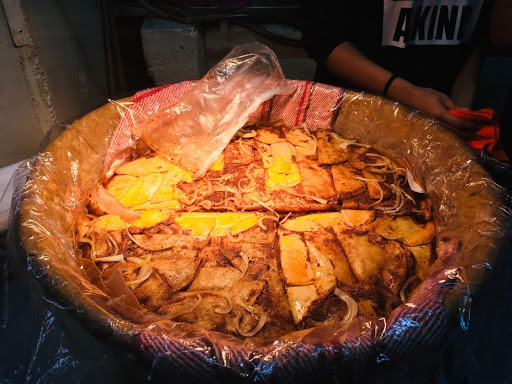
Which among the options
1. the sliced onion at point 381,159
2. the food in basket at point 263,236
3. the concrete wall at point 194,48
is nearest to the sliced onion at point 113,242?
the food in basket at point 263,236

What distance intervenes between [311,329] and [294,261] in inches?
22.4

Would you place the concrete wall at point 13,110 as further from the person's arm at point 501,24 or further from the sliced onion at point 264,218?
the person's arm at point 501,24

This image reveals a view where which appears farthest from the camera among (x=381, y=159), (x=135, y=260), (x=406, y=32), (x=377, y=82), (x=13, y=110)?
(x=13, y=110)

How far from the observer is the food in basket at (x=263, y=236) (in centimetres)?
192

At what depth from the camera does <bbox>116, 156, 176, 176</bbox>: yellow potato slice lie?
2.81m

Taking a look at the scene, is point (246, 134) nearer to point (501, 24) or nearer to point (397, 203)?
point (397, 203)

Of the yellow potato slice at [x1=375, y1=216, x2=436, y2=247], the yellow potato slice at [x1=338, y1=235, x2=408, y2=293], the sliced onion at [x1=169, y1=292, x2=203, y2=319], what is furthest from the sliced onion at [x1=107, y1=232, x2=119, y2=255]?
the yellow potato slice at [x1=375, y1=216, x2=436, y2=247]

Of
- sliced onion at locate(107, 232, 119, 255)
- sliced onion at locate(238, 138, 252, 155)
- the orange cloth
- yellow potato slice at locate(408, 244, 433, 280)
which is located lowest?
yellow potato slice at locate(408, 244, 433, 280)

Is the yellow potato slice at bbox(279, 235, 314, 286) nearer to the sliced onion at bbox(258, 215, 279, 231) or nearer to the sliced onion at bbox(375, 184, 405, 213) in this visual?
the sliced onion at bbox(258, 215, 279, 231)

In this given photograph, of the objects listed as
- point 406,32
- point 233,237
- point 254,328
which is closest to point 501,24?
point 406,32

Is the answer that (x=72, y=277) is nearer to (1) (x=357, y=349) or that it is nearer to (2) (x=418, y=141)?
(1) (x=357, y=349)

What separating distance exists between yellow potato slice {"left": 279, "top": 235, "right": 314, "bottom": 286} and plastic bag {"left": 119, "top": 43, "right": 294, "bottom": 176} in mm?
894

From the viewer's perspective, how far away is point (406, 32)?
312 cm

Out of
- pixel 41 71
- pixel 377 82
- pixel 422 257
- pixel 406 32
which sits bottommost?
pixel 422 257
